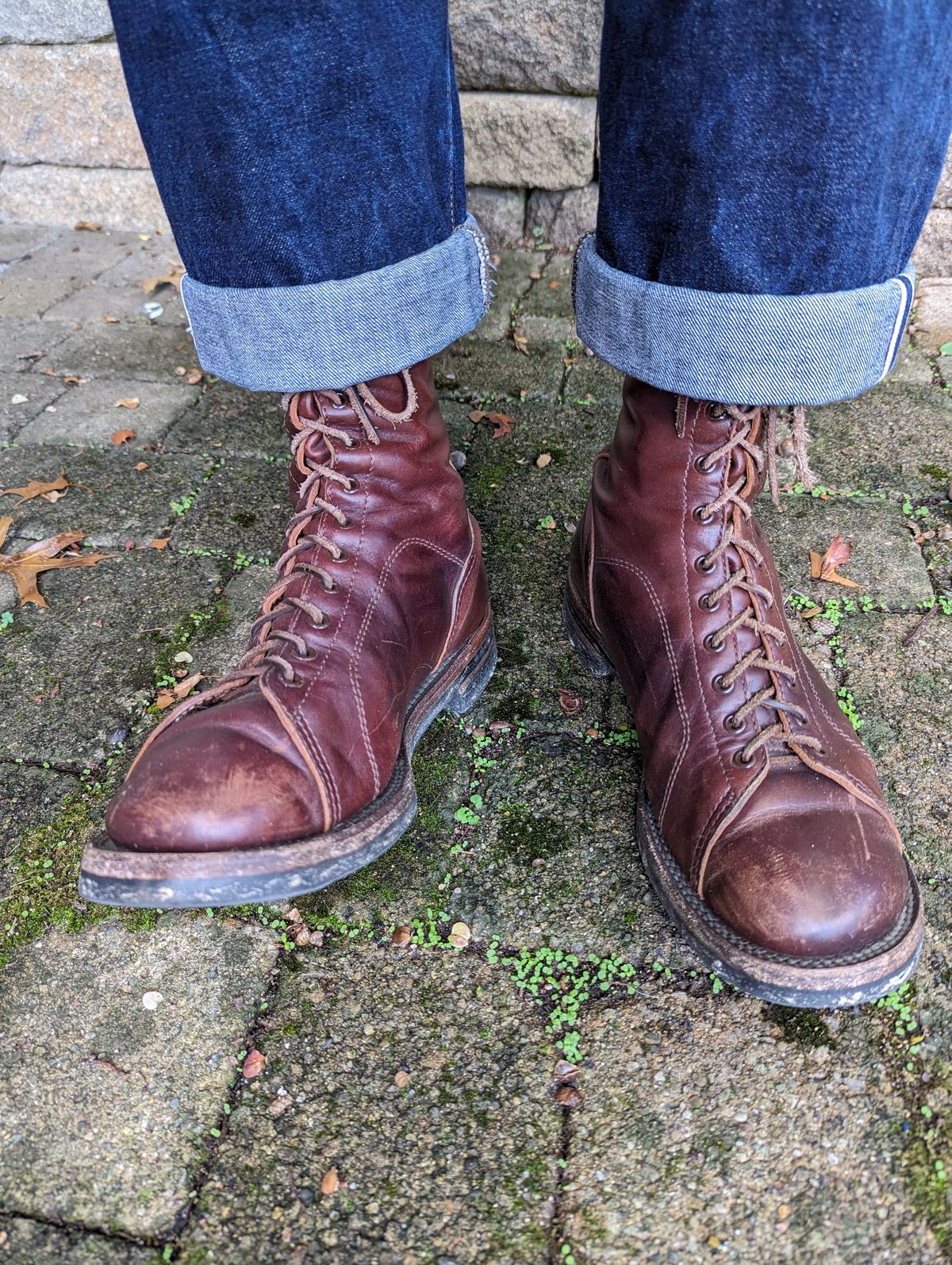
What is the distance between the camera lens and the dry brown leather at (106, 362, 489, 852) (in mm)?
1023

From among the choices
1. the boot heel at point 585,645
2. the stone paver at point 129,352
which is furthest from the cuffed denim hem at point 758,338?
the stone paver at point 129,352

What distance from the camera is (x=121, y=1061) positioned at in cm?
104

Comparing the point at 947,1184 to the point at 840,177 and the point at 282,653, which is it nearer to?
the point at 282,653

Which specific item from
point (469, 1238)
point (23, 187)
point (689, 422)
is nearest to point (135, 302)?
point (23, 187)

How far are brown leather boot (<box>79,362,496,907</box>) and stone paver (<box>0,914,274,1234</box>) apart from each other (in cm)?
18

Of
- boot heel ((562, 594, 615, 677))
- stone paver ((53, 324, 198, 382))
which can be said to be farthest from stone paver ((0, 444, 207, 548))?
boot heel ((562, 594, 615, 677))

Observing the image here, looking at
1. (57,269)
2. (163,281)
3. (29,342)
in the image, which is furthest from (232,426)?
(57,269)

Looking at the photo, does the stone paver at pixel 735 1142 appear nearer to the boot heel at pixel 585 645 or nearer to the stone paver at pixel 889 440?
the boot heel at pixel 585 645

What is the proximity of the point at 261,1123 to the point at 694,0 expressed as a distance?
127cm

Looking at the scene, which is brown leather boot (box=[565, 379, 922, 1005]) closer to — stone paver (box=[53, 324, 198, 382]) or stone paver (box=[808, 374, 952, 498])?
stone paver (box=[808, 374, 952, 498])

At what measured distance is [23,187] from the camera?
3.41 metres

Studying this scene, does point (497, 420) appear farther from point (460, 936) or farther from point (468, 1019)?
point (468, 1019)

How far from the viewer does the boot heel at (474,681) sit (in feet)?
4.70

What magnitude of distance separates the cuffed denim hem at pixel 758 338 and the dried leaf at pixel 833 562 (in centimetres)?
66
